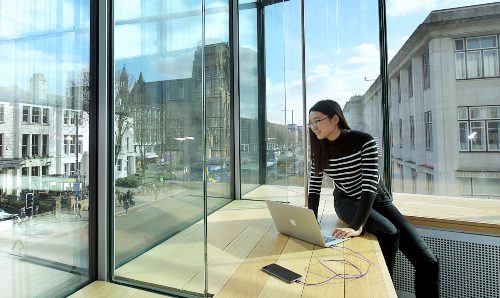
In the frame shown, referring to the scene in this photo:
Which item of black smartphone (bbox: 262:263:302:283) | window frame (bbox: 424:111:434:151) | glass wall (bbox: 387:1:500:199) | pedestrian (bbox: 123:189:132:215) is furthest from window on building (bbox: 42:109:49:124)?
window frame (bbox: 424:111:434:151)

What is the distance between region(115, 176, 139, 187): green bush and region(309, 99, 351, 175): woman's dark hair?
1.13 metres

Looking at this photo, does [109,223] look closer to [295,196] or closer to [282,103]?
[295,196]

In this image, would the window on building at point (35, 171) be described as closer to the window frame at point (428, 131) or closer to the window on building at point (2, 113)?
the window on building at point (2, 113)

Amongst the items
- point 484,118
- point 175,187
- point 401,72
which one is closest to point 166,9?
point 175,187

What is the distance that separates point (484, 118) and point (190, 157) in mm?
2097

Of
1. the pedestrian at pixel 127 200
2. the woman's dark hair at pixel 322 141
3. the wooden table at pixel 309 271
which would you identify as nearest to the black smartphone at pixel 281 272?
the wooden table at pixel 309 271

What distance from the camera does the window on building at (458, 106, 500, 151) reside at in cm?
217

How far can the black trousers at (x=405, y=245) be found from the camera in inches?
66.5

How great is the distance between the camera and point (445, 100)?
235 centimetres

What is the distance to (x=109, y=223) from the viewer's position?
183 cm

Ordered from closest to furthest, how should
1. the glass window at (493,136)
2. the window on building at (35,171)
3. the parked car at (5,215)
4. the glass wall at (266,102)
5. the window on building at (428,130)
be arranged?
the parked car at (5,215)
the window on building at (35,171)
the glass window at (493,136)
the window on building at (428,130)
the glass wall at (266,102)

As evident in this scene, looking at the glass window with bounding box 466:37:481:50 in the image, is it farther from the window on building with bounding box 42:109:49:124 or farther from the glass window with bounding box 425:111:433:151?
the window on building with bounding box 42:109:49:124

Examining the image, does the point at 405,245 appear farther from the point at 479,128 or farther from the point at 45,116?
the point at 45,116

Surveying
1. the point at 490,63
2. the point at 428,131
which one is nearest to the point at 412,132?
the point at 428,131
